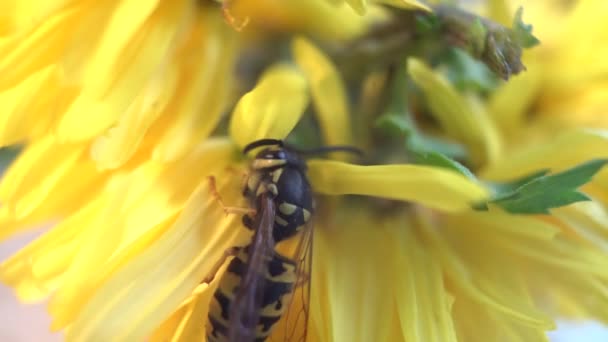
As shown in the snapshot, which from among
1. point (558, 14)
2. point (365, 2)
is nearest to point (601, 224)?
point (365, 2)

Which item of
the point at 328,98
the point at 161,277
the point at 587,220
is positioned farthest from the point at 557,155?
the point at 161,277

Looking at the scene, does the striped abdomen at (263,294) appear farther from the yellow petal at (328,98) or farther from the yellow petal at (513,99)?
the yellow petal at (513,99)

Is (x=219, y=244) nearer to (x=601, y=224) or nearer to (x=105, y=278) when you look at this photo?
(x=105, y=278)

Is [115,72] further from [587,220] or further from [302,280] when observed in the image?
[587,220]

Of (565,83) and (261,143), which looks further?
(565,83)

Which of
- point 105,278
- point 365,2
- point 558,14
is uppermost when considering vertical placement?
point 558,14

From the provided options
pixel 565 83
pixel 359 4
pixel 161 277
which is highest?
pixel 565 83

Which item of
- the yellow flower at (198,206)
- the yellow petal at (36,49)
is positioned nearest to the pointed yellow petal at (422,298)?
the yellow flower at (198,206)

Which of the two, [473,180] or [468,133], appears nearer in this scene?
[473,180]
